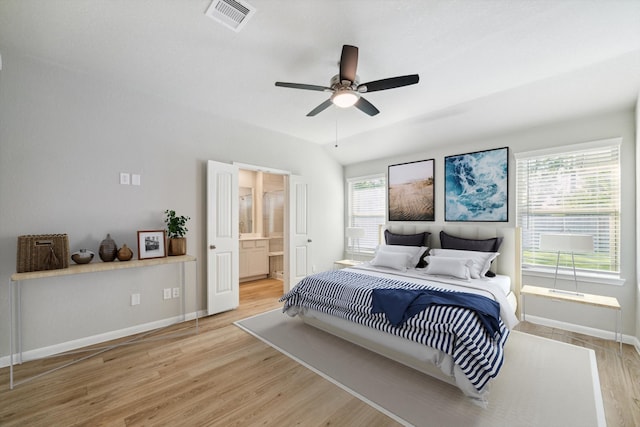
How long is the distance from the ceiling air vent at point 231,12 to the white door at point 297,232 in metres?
2.81

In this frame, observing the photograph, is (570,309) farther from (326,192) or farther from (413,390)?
(326,192)

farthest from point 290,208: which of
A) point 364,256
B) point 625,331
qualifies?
point 625,331

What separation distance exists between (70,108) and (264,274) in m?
4.18

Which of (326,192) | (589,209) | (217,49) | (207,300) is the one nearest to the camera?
(217,49)

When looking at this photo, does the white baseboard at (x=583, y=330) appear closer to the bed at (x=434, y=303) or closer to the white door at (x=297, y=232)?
the bed at (x=434, y=303)

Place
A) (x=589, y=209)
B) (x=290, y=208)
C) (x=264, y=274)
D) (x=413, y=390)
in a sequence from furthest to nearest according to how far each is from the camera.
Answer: (x=264, y=274) → (x=290, y=208) → (x=589, y=209) → (x=413, y=390)

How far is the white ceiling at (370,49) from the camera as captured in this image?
1.95 meters

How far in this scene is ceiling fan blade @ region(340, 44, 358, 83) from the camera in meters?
2.03

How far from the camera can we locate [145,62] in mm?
2625

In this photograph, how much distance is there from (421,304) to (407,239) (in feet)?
7.20

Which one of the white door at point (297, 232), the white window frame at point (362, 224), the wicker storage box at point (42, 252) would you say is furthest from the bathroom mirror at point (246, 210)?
the wicker storage box at point (42, 252)

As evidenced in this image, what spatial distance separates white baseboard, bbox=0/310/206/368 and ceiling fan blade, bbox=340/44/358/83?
338 centimetres

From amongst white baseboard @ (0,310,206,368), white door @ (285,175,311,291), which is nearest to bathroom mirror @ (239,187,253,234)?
white door @ (285,175,311,291)

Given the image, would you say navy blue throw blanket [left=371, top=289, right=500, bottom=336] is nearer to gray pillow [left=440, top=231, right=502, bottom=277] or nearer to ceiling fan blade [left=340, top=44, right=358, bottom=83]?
gray pillow [left=440, top=231, right=502, bottom=277]
